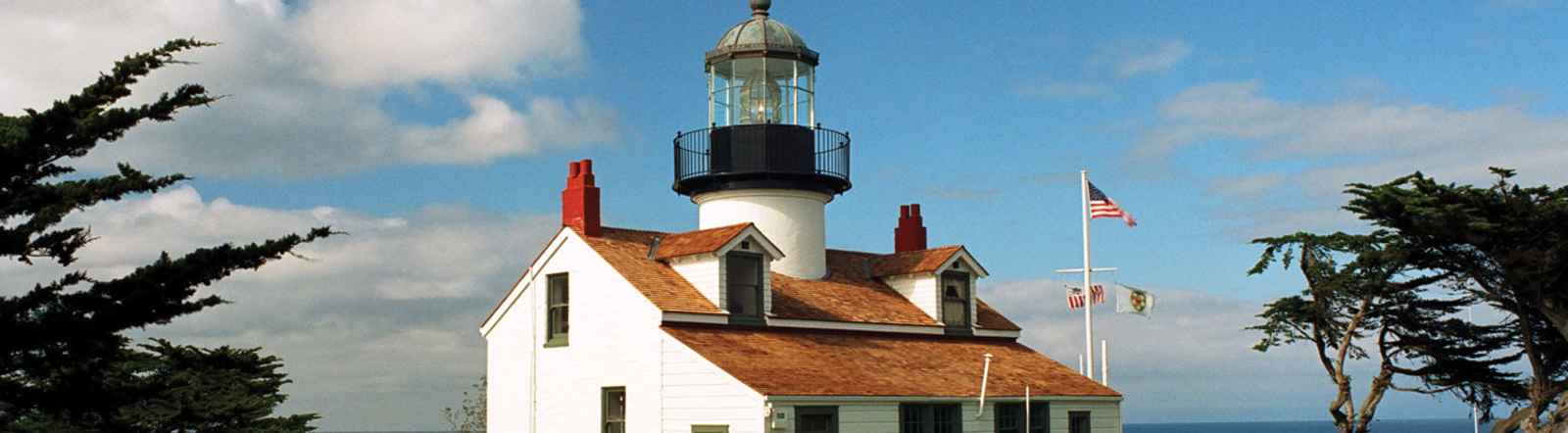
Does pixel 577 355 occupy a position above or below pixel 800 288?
below

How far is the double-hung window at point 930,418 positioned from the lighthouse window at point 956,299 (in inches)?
208

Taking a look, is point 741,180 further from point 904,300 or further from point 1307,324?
point 1307,324

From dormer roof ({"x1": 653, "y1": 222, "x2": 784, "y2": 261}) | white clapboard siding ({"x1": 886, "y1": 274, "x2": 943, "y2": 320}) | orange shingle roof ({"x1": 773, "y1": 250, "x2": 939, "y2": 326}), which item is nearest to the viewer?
dormer roof ({"x1": 653, "y1": 222, "x2": 784, "y2": 261})

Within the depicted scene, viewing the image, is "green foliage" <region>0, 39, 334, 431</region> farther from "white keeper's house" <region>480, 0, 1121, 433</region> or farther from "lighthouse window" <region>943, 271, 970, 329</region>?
"lighthouse window" <region>943, 271, 970, 329</region>

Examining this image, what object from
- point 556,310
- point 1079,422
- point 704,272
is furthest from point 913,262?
point 556,310

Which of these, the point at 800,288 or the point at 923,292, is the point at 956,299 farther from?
the point at 800,288

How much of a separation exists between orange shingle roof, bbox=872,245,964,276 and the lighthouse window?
399 millimetres

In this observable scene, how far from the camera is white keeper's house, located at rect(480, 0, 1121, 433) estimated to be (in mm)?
26578

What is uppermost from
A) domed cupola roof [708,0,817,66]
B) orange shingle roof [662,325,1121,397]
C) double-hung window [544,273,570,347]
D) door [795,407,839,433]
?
domed cupola roof [708,0,817,66]

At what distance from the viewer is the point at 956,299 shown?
33938 millimetres

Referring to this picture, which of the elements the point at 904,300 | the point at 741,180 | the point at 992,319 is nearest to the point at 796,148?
the point at 741,180

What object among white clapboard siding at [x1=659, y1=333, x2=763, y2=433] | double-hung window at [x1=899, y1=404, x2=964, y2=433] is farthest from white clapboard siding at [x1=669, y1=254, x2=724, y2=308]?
→ double-hung window at [x1=899, y1=404, x2=964, y2=433]

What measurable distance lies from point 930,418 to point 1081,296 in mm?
8083

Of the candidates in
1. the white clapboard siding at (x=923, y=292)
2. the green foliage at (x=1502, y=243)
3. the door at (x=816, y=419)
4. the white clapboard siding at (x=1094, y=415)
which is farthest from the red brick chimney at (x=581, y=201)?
the green foliage at (x=1502, y=243)
